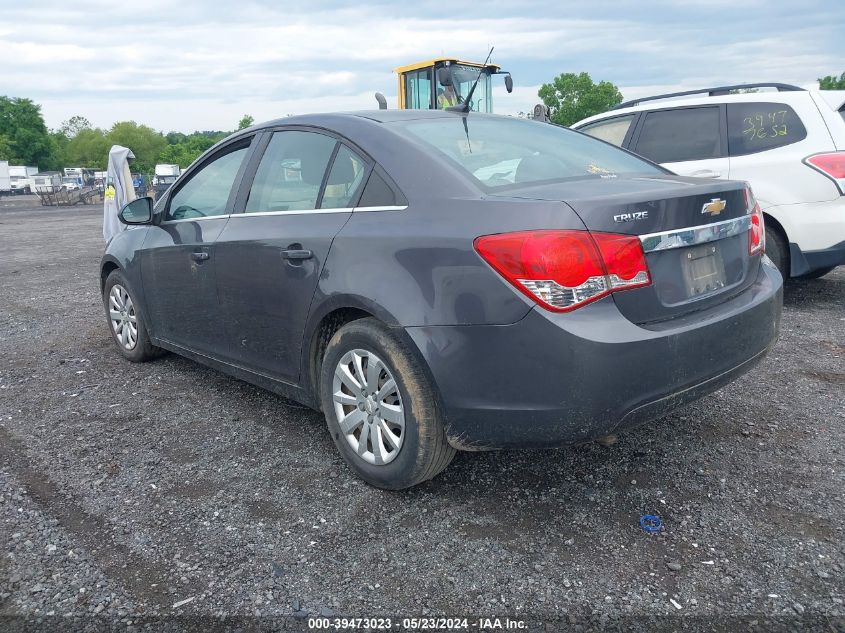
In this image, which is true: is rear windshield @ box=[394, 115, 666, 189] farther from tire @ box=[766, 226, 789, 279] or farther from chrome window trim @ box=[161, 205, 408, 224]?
tire @ box=[766, 226, 789, 279]

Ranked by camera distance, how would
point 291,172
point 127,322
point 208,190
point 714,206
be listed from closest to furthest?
point 714,206 → point 291,172 → point 208,190 → point 127,322

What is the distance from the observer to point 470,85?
15.0m

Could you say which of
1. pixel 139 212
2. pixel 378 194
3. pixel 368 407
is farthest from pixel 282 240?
pixel 139 212

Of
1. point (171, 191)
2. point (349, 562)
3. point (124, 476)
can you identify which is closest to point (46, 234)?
point (171, 191)

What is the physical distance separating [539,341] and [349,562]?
1.06 m

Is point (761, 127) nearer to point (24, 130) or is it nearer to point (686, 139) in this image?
point (686, 139)

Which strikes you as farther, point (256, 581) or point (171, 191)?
point (171, 191)

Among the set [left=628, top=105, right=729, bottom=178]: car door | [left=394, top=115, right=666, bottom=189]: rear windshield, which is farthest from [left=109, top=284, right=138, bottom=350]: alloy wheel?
[left=628, top=105, right=729, bottom=178]: car door

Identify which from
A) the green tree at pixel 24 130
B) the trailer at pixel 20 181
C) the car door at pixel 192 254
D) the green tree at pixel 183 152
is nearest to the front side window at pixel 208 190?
the car door at pixel 192 254

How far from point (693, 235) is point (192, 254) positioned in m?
2.71

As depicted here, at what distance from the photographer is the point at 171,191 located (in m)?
4.59

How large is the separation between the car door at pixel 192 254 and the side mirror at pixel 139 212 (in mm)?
86

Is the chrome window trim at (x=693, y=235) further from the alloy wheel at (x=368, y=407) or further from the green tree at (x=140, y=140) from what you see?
the green tree at (x=140, y=140)

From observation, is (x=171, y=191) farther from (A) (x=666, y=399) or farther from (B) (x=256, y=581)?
(A) (x=666, y=399)
